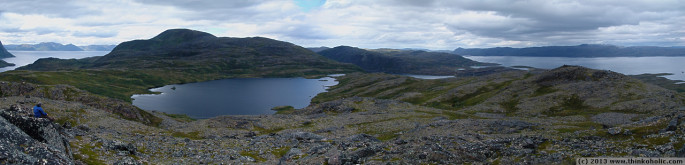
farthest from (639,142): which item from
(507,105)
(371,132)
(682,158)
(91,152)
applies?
(507,105)

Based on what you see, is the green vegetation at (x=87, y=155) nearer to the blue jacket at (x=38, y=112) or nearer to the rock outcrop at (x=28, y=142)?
the rock outcrop at (x=28, y=142)

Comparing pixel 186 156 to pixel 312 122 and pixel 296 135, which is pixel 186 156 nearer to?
pixel 296 135

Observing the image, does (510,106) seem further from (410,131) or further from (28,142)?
(28,142)

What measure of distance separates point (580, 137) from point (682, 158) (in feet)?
49.9

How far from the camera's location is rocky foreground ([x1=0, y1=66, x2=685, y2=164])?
92.8 feet

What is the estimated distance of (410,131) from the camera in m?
65.6

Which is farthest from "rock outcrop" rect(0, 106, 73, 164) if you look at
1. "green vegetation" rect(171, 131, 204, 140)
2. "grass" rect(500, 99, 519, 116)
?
"grass" rect(500, 99, 519, 116)

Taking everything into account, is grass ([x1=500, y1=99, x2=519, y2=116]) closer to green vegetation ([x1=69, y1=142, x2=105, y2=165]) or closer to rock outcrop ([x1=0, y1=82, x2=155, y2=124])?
green vegetation ([x1=69, y1=142, x2=105, y2=165])

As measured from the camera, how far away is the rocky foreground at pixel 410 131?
28.3 metres

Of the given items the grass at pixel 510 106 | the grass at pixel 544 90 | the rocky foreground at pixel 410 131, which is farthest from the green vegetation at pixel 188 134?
the grass at pixel 544 90

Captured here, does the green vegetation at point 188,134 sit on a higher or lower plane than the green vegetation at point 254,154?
lower

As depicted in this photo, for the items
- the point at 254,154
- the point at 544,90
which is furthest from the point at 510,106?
the point at 254,154

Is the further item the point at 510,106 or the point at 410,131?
the point at 510,106

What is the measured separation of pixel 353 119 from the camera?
8550 centimetres
